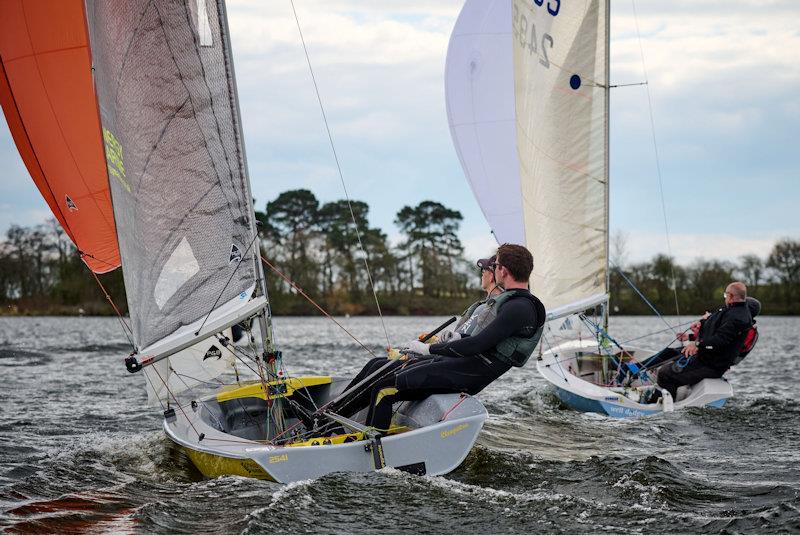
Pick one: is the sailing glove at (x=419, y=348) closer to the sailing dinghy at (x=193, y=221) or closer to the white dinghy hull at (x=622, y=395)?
the sailing dinghy at (x=193, y=221)

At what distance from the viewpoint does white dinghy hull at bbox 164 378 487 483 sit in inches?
227

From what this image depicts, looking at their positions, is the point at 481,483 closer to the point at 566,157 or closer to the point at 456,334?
the point at 456,334

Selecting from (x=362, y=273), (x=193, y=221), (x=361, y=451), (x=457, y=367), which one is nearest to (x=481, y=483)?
(x=457, y=367)

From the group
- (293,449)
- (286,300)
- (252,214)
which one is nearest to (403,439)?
(293,449)

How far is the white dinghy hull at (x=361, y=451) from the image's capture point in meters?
5.77

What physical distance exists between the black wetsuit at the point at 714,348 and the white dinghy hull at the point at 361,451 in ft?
16.3

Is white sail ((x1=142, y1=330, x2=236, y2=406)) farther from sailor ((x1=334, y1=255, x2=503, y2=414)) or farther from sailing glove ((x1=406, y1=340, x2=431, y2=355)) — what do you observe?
sailing glove ((x1=406, y1=340, x2=431, y2=355))

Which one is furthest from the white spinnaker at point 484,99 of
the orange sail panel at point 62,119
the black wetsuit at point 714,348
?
the orange sail panel at point 62,119

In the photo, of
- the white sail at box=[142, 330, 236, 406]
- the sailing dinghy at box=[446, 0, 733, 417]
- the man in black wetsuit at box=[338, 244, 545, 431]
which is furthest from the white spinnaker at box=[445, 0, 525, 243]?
the man in black wetsuit at box=[338, 244, 545, 431]

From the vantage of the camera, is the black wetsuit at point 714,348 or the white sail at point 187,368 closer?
the white sail at point 187,368

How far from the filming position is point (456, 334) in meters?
6.82

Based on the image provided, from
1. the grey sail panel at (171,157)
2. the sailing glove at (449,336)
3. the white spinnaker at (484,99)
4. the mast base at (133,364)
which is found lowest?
the mast base at (133,364)

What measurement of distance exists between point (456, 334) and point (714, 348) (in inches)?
185

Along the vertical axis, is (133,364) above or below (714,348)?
above
